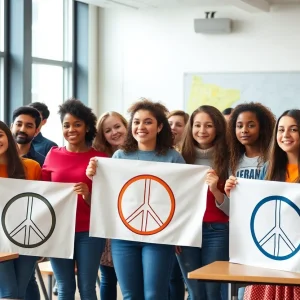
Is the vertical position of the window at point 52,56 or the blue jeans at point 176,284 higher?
the window at point 52,56

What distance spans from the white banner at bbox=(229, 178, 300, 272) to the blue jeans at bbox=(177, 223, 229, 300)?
0.24 metres

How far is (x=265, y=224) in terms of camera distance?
11.7 ft

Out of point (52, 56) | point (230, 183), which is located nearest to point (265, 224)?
point (230, 183)

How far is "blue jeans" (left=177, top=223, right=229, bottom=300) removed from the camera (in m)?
3.92

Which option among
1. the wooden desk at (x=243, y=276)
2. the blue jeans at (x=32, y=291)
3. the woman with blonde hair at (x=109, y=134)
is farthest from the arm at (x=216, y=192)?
the blue jeans at (x=32, y=291)

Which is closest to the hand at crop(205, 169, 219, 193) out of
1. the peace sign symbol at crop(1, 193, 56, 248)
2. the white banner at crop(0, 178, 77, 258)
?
the white banner at crop(0, 178, 77, 258)

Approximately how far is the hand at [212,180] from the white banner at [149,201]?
0.04 m

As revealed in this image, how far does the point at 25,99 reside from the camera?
7.73 meters

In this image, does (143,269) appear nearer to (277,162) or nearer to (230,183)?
(230,183)

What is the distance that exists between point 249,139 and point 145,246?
0.87m

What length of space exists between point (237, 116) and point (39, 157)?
53.6 inches

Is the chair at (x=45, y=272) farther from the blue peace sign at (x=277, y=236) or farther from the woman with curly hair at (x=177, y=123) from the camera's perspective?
the blue peace sign at (x=277, y=236)

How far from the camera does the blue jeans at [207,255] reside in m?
3.92

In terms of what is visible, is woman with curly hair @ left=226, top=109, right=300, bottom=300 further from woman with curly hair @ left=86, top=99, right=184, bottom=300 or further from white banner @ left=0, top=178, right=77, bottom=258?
white banner @ left=0, top=178, right=77, bottom=258
